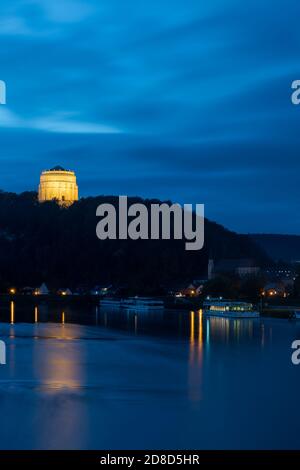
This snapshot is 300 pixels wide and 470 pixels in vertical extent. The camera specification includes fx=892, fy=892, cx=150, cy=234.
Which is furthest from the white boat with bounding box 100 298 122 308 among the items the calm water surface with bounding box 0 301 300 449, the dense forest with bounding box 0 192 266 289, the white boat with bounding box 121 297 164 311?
the calm water surface with bounding box 0 301 300 449

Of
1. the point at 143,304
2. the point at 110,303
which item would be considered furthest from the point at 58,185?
the point at 143,304

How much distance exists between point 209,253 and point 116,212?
786cm

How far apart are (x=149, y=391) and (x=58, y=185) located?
6858 centimetres

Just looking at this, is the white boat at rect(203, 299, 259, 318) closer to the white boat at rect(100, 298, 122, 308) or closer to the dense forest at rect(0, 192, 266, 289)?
the white boat at rect(100, 298, 122, 308)

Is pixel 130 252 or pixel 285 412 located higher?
pixel 130 252

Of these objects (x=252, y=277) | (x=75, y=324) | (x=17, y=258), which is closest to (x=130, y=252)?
(x=17, y=258)

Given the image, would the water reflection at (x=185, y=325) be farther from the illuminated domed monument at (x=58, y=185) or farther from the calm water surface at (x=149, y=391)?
the illuminated domed monument at (x=58, y=185)

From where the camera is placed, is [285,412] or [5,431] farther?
[285,412]

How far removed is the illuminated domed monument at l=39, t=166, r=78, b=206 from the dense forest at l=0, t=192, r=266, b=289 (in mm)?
8375

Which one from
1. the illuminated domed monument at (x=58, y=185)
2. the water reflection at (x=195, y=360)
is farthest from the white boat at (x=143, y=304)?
the illuminated domed monument at (x=58, y=185)

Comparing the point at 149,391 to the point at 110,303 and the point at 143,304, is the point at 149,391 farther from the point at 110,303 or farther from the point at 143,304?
the point at 110,303

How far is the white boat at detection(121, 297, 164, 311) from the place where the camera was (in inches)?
1771

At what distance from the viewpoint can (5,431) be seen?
40.2 ft

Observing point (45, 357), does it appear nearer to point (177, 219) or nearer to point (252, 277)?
point (252, 277)
